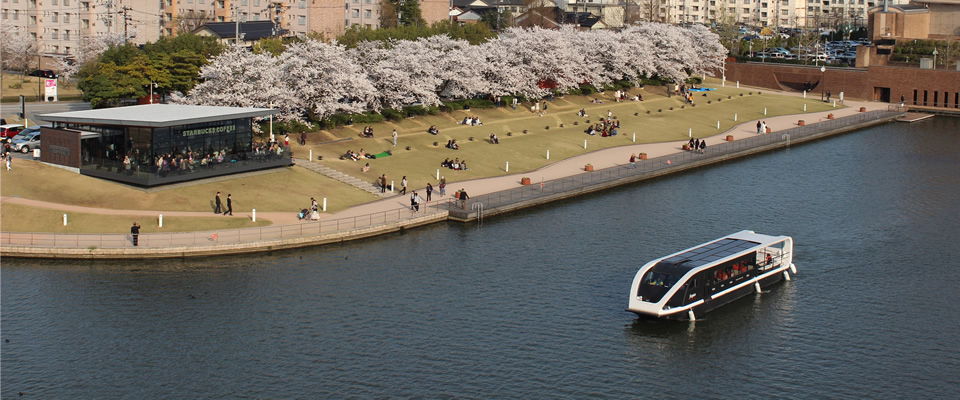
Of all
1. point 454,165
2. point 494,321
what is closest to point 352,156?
point 454,165

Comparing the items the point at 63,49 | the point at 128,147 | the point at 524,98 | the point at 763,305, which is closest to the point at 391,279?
the point at 763,305

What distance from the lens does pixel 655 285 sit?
52406mm

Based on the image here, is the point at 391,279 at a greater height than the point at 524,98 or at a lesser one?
lesser

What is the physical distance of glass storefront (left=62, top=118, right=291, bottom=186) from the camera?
71.2 meters

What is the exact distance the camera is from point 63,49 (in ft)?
511

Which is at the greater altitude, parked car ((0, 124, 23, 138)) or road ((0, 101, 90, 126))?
road ((0, 101, 90, 126))

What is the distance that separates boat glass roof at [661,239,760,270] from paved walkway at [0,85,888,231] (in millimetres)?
24452

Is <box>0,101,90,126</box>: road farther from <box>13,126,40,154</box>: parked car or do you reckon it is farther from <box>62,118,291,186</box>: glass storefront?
<box>62,118,291,186</box>: glass storefront

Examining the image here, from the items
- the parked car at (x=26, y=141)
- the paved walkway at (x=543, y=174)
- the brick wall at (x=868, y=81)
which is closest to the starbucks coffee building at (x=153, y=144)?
A: the paved walkway at (x=543, y=174)

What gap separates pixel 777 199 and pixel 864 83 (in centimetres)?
7057

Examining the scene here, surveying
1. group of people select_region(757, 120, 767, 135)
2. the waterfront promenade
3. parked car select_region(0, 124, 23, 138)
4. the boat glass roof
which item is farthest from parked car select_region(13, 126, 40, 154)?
group of people select_region(757, 120, 767, 135)

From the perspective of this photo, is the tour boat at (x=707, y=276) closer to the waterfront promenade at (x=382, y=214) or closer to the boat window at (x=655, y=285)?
the boat window at (x=655, y=285)

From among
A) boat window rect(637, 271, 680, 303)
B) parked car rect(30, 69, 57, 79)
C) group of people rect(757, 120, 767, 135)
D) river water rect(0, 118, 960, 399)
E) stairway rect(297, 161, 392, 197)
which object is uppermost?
parked car rect(30, 69, 57, 79)

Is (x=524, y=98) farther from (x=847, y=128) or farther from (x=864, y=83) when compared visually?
(x=864, y=83)
